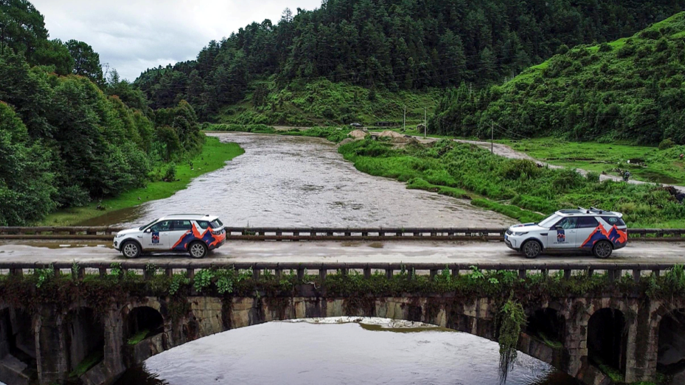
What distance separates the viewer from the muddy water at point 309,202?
4481 centimetres

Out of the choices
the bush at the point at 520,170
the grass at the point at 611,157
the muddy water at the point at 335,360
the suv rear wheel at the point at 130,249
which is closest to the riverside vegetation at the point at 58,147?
the suv rear wheel at the point at 130,249

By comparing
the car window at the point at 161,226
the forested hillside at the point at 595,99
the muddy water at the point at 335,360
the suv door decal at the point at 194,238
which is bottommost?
the muddy water at the point at 335,360

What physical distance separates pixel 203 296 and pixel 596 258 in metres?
15.6

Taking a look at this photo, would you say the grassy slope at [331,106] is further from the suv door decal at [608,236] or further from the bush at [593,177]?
the suv door decal at [608,236]

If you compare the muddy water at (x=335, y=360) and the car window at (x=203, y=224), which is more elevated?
the car window at (x=203, y=224)

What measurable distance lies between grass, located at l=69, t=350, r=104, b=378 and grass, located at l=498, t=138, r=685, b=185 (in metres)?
51.8

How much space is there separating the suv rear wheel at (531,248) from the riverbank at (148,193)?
33770 millimetres

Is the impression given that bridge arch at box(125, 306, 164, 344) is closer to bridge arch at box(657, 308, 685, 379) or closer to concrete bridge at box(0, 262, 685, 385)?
concrete bridge at box(0, 262, 685, 385)

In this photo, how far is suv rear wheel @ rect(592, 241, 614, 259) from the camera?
71.7 ft

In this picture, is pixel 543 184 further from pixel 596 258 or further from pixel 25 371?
pixel 25 371

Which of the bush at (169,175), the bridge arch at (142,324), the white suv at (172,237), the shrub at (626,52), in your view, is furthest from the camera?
the shrub at (626,52)

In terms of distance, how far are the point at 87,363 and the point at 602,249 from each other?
1996cm

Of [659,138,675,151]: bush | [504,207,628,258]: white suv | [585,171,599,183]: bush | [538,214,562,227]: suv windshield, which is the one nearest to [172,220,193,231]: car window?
[504,207,628,258]: white suv

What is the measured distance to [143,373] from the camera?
2247cm
